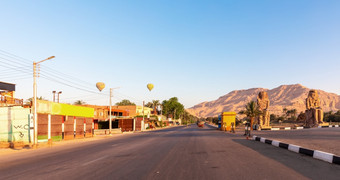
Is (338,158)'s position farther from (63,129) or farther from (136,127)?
(136,127)

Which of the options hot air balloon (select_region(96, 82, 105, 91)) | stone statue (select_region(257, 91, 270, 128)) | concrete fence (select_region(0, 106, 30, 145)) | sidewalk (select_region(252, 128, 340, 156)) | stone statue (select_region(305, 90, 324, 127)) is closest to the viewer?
sidewalk (select_region(252, 128, 340, 156))

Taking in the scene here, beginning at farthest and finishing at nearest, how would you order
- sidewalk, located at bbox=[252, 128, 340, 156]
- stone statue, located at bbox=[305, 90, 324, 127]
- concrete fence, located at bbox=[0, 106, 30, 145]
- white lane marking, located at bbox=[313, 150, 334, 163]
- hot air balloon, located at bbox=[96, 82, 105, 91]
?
hot air balloon, located at bbox=[96, 82, 105, 91] → stone statue, located at bbox=[305, 90, 324, 127] → concrete fence, located at bbox=[0, 106, 30, 145] → sidewalk, located at bbox=[252, 128, 340, 156] → white lane marking, located at bbox=[313, 150, 334, 163]

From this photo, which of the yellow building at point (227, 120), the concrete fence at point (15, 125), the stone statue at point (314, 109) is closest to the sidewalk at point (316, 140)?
the yellow building at point (227, 120)

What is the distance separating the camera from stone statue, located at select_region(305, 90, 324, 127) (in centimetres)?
4844

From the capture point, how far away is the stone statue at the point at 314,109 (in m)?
48.4

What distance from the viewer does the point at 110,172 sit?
828cm

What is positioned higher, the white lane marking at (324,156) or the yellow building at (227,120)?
the white lane marking at (324,156)

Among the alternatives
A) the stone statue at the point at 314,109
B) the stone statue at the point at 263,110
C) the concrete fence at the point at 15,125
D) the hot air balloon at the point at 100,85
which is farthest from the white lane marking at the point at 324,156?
the hot air balloon at the point at 100,85

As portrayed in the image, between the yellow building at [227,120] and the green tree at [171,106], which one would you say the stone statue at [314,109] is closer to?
the yellow building at [227,120]

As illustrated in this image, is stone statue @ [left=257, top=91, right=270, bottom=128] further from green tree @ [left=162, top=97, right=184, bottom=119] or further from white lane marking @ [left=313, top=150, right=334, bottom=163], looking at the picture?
green tree @ [left=162, top=97, right=184, bottom=119]

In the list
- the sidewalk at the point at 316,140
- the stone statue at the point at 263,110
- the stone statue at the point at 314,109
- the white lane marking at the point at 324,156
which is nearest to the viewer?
the white lane marking at the point at 324,156

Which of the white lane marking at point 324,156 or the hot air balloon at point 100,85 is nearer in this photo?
the white lane marking at point 324,156

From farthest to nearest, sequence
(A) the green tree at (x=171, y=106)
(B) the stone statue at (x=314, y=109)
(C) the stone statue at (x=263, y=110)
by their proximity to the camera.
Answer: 1. (A) the green tree at (x=171, y=106)
2. (C) the stone statue at (x=263, y=110)
3. (B) the stone statue at (x=314, y=109)

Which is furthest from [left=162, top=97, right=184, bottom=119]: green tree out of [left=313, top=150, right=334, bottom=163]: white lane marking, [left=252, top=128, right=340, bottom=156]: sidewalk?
[left=313, top=150, right=334, bottom=163]: white lane marking
